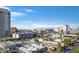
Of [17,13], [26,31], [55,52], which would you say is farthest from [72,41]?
[17,13]
